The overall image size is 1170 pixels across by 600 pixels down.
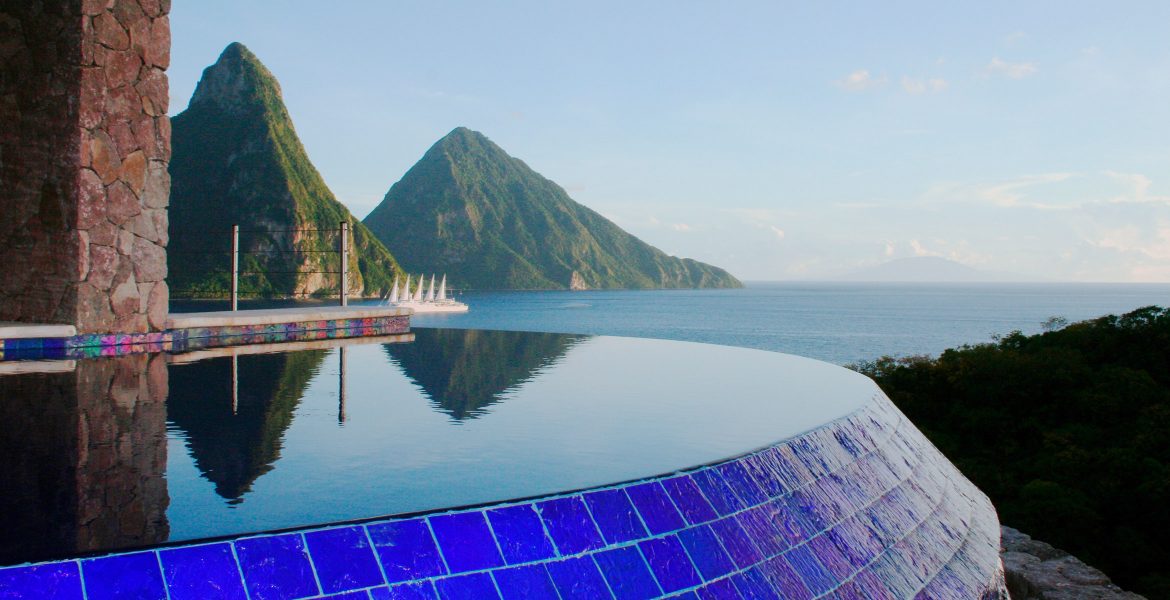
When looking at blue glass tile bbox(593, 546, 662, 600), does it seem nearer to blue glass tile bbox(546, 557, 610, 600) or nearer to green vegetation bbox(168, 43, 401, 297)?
blue glass tile bbox(546, 557, 610, 600)

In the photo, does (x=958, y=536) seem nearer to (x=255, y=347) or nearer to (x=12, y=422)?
(x=12, y=422)

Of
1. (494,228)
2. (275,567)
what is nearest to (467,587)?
(275,567)

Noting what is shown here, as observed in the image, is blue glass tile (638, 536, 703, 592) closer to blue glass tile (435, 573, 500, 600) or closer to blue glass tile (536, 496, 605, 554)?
blue glass tile (536, 496, 605, 554)

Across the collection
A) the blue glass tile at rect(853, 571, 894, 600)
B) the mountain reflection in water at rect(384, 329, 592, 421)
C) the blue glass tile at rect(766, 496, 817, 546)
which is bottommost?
the blue glass tile at rect(853, 571, 894, 600)

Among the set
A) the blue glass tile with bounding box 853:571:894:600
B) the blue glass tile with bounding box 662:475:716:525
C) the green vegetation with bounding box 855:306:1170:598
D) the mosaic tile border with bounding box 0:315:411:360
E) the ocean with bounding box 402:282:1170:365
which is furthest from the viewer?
the ocean with bounding box 402:282:1170:365

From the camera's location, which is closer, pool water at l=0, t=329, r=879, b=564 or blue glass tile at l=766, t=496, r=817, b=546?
pool water at l=0, t=329, r=879, b=564

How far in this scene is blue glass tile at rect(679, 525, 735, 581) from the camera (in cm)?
340

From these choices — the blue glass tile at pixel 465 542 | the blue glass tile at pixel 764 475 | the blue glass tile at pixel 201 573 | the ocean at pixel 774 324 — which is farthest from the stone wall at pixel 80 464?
the ocean at pixel 774 324

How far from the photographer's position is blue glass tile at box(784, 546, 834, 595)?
3.72 meters

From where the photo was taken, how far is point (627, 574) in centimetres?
319

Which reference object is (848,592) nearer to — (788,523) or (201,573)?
(788,523)

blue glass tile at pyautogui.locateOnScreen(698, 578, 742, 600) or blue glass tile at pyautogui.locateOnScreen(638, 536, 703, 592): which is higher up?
blue glass tile at pyautogui.locateOnScreen(638, 536, 703, 592)

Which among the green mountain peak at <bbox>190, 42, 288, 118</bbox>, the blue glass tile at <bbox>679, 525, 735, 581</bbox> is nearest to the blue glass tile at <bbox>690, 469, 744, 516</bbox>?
the blue glass tile at <bbox>679, 525, 735, 581</bbox>

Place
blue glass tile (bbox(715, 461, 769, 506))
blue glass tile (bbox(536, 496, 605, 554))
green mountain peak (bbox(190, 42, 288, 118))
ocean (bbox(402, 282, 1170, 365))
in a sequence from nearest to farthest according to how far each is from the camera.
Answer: blue glass tile (bbox(536, 496, 605, 554)) < blue glass tile (bbox(715, 461, 769, 506)) < ocean (bbox(402, 282, 1170, 365)) < green mountain peak (bbox(190, 42, 288, 118))
